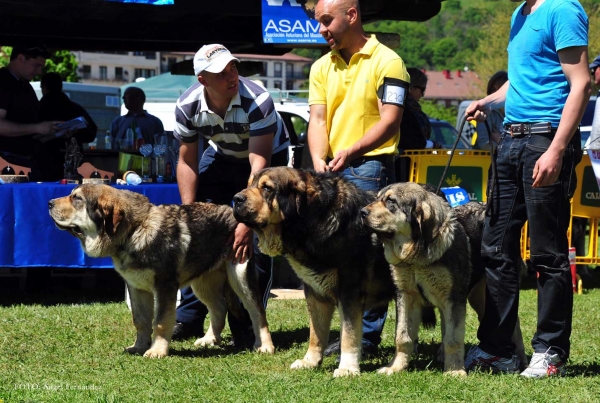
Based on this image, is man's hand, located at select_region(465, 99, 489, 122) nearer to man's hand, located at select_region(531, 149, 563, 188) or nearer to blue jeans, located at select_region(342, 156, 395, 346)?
man's hand, located at select_region(531, 149, 563, 188)

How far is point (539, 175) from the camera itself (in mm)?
4512

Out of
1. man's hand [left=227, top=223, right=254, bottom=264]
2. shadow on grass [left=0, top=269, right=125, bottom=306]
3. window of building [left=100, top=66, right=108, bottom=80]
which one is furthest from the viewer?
window of building [left=100, top=66, right=108, bottom=80]

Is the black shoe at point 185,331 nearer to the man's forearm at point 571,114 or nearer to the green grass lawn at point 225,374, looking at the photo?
the green grass lawn at point 225,374

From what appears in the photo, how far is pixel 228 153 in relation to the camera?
20.2ft

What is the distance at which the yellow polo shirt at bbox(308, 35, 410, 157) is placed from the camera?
531 centimetres

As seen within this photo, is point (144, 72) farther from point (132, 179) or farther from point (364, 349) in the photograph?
point (364, 349)

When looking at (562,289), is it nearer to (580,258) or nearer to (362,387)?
(362,387)

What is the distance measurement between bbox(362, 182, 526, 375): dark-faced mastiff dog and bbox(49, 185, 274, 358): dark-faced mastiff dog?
134cm

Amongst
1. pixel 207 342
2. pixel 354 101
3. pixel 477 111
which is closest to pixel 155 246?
pixel 207 342

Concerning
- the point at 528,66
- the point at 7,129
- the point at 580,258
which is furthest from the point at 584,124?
the point at 528,66

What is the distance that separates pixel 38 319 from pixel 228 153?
8.05ft

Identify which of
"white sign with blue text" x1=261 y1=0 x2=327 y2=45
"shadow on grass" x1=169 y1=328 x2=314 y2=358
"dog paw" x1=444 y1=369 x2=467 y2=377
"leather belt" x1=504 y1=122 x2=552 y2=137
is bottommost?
"shadow on grass" x1=169 y1=328 x2=314 y2=358

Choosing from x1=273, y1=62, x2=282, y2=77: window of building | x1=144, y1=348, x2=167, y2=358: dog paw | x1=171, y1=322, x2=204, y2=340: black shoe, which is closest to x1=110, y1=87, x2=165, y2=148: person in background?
x1=171, y1=322, x2=204, y2=340: black shoe

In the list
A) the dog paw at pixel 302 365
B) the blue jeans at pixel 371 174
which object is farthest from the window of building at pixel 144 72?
the dog paw at pixel 302 365
